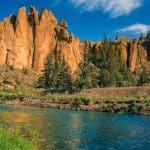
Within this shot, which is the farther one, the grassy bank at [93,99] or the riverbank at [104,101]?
the grassy bank at [93,99]

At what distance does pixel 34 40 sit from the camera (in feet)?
483

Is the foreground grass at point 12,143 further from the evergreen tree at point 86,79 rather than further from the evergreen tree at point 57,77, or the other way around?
the evergreen tree at point 86,79

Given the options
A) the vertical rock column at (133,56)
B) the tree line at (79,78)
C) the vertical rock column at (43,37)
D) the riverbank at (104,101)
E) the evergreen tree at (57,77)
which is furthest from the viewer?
the vertical rock column at (133,56)

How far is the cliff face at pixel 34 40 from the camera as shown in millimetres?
139375

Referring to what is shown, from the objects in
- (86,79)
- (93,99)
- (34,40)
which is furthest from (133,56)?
(93,99)

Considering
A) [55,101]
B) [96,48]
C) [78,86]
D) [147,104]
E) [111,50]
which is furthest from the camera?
[96,48]

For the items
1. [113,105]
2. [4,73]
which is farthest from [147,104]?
→ [4,73]

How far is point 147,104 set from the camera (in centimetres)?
7288

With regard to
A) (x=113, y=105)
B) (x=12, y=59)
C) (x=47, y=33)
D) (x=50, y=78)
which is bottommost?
(x=113, y=105)

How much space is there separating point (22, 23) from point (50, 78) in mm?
39214

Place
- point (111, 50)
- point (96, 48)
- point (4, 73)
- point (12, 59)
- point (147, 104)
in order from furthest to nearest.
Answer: point (96, 48), point (111, 50), point (12, 59), point (4, 73), point (147, 104)

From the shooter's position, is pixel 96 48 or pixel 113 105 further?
pixel 96 48

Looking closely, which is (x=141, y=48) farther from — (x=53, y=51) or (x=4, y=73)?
(x=4, y=73)

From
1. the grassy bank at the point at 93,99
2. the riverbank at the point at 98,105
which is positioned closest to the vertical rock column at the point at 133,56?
the grassy bank at the point at 93,99
